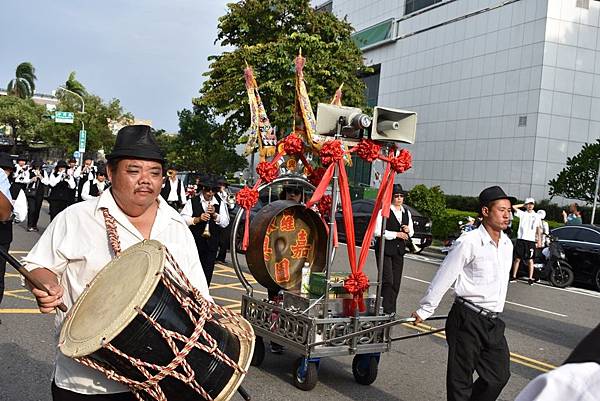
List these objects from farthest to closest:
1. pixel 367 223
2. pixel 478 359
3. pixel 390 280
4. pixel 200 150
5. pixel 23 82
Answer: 1. pixel 23 82
2. pixel 200 150
3. pixel 367 223
4. pixel 390 280
5. pixel 478 359

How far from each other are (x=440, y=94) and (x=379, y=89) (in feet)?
23.6

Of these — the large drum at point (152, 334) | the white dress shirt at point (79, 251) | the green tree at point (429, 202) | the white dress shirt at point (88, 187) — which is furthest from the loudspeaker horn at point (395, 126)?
the green tree at point (429, 202)

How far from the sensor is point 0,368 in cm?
537

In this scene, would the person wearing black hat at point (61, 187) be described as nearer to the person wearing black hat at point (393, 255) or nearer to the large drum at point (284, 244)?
the person wearing black hat at point (393, 255)

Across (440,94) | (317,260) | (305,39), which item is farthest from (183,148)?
(317,260)

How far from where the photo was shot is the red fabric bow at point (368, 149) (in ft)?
17.8

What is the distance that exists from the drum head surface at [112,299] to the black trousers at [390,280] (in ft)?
16.0

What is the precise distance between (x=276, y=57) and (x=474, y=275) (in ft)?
64.4

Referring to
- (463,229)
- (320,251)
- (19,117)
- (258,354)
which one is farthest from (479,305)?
(19,117)

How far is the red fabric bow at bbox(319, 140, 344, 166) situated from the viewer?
17.5 ft

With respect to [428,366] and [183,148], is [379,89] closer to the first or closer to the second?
[183,148]

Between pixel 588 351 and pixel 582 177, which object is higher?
pixel 582 177

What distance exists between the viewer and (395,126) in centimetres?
535

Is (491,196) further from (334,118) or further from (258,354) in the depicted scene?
(258,354)
